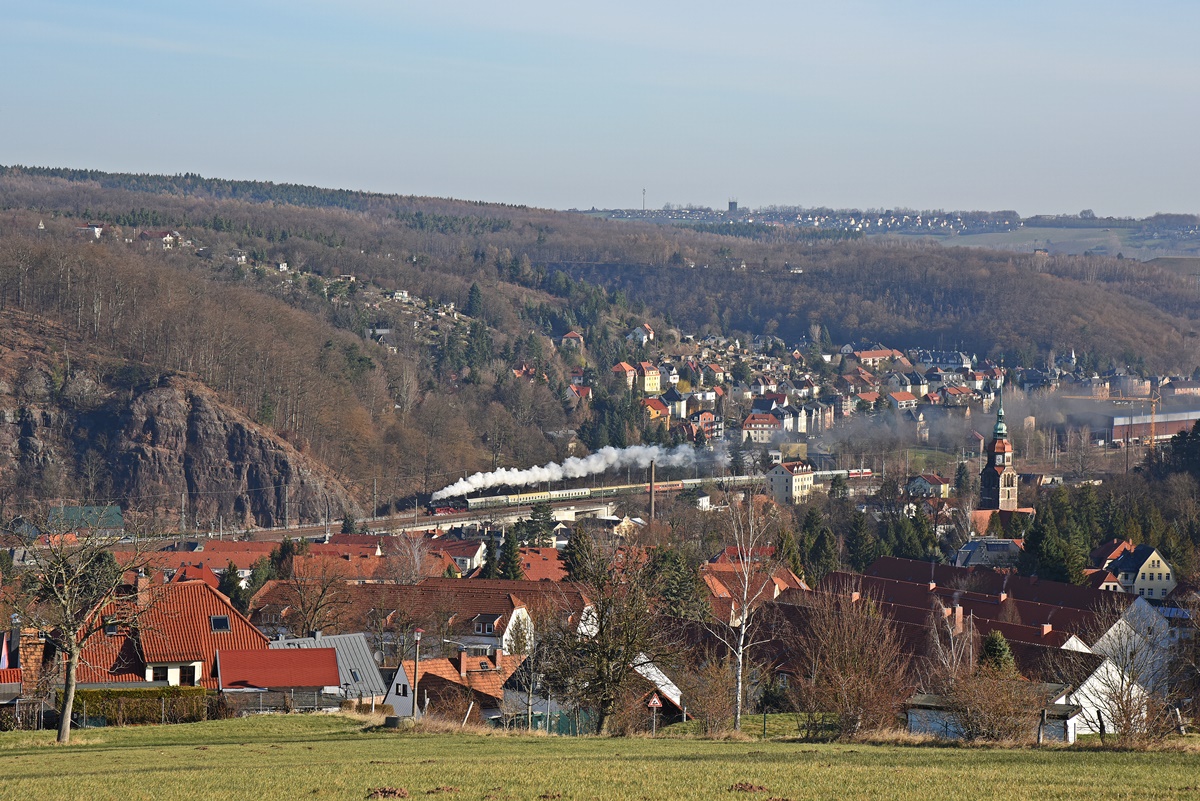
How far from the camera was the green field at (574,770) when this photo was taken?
1662 cm

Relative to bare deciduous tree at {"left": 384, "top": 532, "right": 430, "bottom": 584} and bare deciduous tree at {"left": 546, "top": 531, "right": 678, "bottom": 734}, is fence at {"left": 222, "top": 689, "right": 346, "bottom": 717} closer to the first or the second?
bare deciduous tree at {"left": 546, "top": 531, "right": 678, "bottom": 734}

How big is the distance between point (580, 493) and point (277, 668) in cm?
7411

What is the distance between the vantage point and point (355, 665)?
36.9 meters

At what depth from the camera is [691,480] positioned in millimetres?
110062

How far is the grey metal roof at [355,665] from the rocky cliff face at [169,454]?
5403 centimetres

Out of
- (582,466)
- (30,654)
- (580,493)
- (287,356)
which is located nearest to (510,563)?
(30,654)

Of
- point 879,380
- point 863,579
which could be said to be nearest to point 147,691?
point 863,579

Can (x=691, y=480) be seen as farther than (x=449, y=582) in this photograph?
Yes

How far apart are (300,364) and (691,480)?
29.1 metres

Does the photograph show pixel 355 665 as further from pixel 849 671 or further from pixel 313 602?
pixel 849 671

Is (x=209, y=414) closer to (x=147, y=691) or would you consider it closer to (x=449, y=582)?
(x=449, y=582)

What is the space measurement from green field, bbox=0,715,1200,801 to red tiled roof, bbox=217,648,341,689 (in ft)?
25.9

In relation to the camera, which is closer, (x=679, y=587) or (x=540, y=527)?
(x=679, y=587)

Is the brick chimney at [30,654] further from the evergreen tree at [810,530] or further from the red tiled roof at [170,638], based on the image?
the evergreen tree at [810,530]
